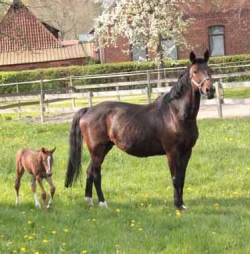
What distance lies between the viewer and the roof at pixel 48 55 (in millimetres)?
48719

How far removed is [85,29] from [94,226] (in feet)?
217

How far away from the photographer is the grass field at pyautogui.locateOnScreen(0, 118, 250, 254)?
6.16 m

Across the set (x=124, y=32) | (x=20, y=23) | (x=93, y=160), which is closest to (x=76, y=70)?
(x=124, y=32)

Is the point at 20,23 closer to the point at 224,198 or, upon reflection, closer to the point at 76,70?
the point at 76,70

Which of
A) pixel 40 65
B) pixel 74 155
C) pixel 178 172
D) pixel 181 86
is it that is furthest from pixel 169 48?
pixel 178 172

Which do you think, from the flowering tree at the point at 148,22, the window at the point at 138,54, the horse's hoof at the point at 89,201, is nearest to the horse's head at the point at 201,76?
the horse's hoof at the point at 89,201

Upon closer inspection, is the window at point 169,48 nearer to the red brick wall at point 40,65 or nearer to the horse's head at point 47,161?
the red brick wall at point 40,65

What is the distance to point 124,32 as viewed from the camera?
34469mm

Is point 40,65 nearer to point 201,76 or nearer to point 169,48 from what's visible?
point 169,48

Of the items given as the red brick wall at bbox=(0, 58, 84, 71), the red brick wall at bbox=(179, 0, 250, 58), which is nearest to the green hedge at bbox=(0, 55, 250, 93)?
the red brick wall at bbox=(179, 0, 250, 58)

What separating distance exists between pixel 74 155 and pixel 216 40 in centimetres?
3444

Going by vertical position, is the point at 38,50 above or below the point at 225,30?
below

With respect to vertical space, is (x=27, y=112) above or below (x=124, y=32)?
below

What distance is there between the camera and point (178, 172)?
8.12m
